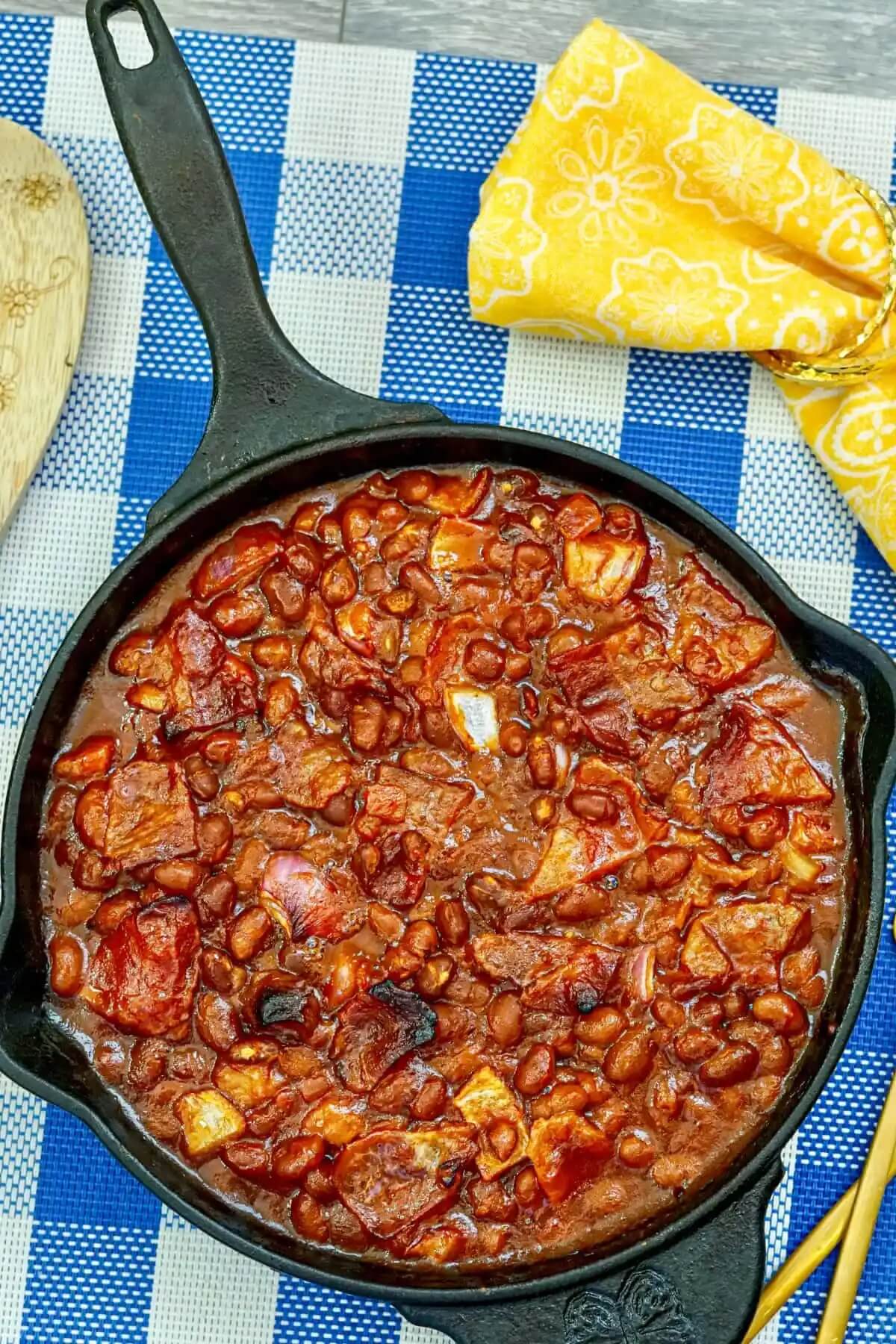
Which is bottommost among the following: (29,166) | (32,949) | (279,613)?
(32,949)

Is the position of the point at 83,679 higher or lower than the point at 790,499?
lower

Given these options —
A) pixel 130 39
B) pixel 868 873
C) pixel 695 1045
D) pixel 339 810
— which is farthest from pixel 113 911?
pixel 130 39

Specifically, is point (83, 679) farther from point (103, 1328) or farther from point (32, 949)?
point (103, 1328)

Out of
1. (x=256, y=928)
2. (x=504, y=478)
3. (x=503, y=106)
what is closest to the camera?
(x=256, y=928)

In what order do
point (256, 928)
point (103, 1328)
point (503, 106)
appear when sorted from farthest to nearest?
point (503, 106)
point (103, 1328)
point (256, 928)

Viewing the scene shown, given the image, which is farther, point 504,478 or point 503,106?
point 503,106

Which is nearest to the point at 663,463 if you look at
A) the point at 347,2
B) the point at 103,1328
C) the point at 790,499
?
the point at 790,499

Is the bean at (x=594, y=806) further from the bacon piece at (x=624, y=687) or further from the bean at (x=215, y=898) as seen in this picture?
the bean at (x=215, y=898)

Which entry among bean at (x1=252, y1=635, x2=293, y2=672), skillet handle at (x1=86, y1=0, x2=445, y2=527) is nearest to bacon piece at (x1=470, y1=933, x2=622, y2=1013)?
bean at (x1=252, y1=635, x2=293, y2=672)
